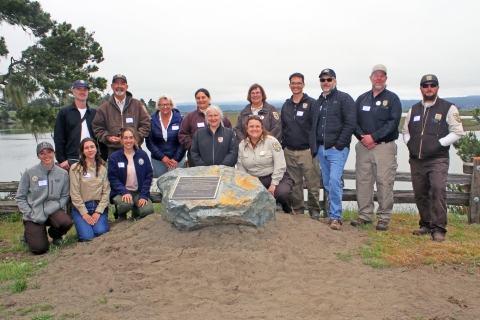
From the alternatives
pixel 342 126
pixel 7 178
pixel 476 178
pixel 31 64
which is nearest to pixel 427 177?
pixel 342 126

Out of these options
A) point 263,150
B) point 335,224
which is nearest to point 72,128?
point 263,150

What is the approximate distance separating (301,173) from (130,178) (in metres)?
2.96

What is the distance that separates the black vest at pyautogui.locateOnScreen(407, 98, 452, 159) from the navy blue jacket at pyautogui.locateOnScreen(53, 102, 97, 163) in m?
5.41

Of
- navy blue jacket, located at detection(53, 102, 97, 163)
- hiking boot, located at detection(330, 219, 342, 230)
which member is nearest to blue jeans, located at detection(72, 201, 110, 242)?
navy blue jacket, located at detection(53, 102, 97, 163)

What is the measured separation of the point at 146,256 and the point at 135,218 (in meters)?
1.90

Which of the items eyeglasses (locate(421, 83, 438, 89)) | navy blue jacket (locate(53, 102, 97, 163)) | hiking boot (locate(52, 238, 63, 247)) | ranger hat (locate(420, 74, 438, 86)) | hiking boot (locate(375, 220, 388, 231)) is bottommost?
hiking boot (locate(52, 238, 63, 247))

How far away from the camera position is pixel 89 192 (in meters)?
6.75

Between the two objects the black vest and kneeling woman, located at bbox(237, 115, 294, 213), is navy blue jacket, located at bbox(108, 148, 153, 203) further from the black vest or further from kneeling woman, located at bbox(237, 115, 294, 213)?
the black vest

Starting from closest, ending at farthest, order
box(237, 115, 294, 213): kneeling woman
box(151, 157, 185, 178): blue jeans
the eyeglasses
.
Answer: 1. the eyeglasses
2. box(237, 115, 294, 213): kneeling woman
3. box(151, 157, 185, 178): blue jeans

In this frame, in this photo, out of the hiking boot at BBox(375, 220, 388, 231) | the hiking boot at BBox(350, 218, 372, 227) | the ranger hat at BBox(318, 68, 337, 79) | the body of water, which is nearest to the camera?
the ranger hat at BBox(318, 68, 337, 79)

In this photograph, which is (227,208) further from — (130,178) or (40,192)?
(40,192)

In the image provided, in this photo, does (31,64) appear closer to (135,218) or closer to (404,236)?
(135,218)

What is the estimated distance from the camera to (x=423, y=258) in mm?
5496

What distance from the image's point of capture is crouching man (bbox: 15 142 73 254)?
6.42 m
